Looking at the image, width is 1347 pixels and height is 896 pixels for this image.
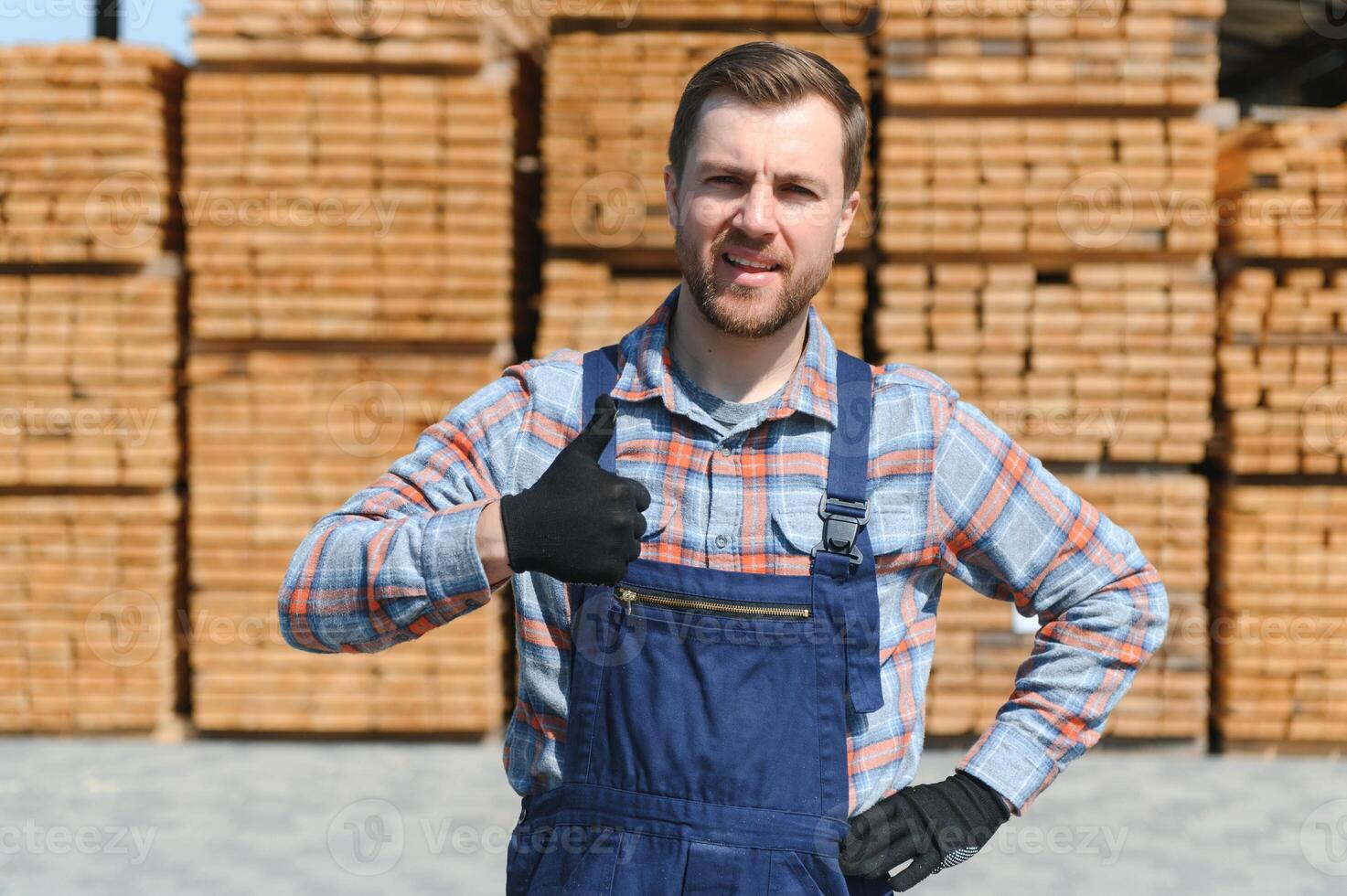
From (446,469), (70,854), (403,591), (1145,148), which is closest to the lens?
(403,591)

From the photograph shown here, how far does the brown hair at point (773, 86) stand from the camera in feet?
5.78

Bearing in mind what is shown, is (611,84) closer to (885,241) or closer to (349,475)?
(885,241)

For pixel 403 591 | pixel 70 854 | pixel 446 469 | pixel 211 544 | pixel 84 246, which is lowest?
pixel 70 854

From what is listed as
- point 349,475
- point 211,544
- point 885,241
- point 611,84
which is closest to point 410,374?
point 349,475

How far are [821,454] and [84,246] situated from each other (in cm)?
459

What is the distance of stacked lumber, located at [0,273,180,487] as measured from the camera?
5.37 m

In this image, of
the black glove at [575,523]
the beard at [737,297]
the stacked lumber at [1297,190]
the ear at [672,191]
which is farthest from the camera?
the stacked lumber at [1297,190]

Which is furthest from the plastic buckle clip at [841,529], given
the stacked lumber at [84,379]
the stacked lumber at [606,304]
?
the stacked lumber at [84,379]

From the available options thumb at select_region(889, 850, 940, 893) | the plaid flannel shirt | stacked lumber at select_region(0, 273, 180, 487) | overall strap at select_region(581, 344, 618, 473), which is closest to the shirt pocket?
the plaid flannel shirt

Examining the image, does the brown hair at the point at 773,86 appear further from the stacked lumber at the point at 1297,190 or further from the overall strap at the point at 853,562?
the stacked lumber at the point at 1297,190

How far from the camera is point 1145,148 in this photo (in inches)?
206

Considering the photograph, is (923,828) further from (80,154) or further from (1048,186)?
(80,154)

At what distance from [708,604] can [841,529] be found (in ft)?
0.71

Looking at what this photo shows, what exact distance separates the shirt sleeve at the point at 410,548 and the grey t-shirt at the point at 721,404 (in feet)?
0.80
